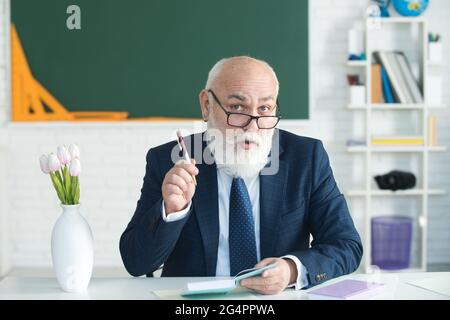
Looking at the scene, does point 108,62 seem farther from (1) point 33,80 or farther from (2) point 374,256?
(2) point 374,256

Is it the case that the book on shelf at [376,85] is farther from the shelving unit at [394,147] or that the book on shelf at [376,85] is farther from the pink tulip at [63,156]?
the pink tulip at [63,156]

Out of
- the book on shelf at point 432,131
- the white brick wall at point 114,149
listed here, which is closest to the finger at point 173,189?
the white brick wall at point 114,149

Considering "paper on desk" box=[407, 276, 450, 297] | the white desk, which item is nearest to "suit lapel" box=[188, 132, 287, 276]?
the white desk

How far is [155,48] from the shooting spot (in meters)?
4.20

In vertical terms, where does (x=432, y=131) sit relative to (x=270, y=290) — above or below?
above

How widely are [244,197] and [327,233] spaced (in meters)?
0.25

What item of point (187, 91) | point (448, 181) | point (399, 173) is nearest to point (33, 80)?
point (187, 91)

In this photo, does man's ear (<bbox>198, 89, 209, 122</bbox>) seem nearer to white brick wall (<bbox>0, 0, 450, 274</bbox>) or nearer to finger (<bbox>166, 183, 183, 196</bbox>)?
finger (<bbox>166, 183, 183, 196</bbox>)

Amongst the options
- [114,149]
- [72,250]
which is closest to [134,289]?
[72,250]

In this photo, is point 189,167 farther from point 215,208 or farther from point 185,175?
point 215,208

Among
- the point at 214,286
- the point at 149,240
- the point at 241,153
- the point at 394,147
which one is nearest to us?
the point at 214,286

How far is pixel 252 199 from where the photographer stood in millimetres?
1955

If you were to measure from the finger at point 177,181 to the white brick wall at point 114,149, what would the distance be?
264 centimetres

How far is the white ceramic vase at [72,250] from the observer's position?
149cm
